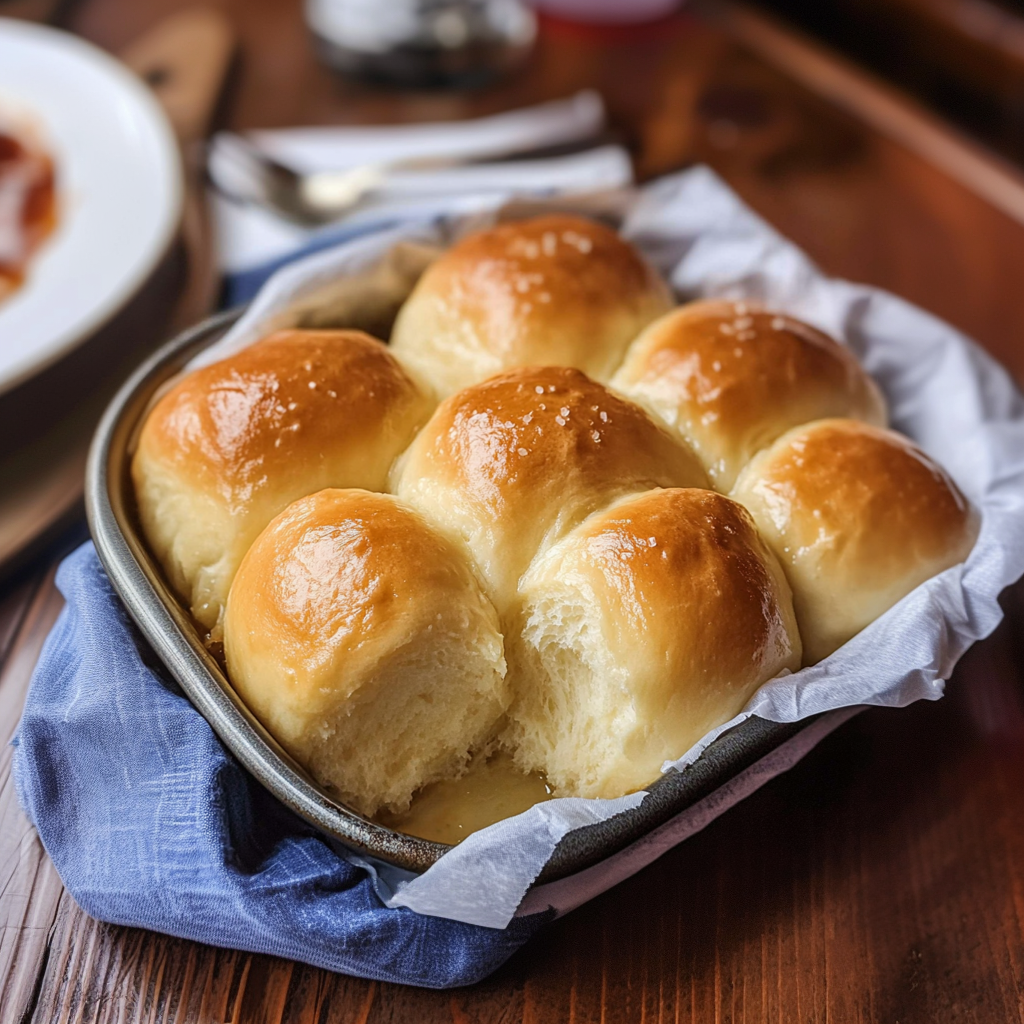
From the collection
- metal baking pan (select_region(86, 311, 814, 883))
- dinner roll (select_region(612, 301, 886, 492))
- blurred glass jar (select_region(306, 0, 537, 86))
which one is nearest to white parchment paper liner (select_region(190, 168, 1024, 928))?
metal baking pan (select_region(86, 311, 814, 883))

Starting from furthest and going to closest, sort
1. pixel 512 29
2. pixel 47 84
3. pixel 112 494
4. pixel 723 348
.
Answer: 1. pixel 512 29
2. pixel 47 84
3. pixel 723 348
4. pixel 112 494

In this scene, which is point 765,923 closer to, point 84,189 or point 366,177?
point 366,177

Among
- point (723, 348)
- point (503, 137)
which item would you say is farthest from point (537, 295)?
point (503, 137)

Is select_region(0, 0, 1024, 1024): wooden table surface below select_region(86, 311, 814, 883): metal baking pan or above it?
below

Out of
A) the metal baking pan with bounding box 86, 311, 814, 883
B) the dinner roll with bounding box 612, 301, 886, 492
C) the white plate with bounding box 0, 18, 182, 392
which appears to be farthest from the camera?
the white plate with bounding box 0, 18, 182, 392

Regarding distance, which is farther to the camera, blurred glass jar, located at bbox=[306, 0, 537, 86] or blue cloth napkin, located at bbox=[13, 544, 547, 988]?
blurred glass jar, located at bbox=[306, 0, 537, 86]

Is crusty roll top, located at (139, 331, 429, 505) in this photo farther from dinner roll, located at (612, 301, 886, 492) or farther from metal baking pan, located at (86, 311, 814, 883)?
dinner roll, located at (612, 301, 886, 492)

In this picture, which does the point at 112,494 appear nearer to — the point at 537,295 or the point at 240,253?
the point at 537,295
